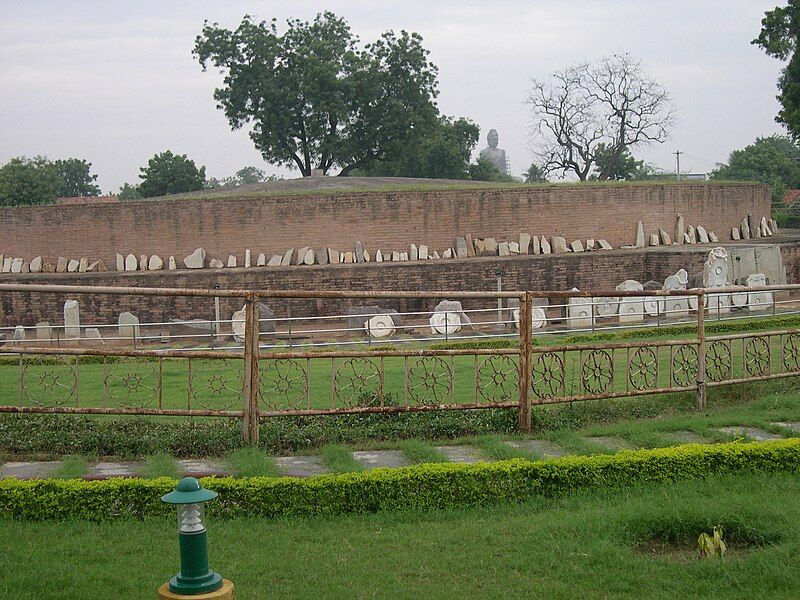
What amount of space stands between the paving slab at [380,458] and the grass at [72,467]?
1271 millimetres

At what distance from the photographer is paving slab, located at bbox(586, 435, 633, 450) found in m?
4.74

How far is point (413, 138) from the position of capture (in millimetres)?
25531

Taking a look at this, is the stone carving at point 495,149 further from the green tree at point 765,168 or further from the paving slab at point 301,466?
the paving slab at point 301,466

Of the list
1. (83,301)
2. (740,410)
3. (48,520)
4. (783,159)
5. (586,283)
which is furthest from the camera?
(783,159)

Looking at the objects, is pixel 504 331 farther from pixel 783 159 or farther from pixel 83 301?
pixel 783 159

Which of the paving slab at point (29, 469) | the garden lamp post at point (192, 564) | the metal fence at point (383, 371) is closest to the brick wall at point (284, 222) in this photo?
the metal fence at point (383, 371)

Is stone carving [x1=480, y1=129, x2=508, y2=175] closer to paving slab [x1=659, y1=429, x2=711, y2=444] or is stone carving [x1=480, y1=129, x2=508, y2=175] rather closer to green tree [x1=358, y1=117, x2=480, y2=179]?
green tree [x1=358, y1=117, x2=480, y2=179]

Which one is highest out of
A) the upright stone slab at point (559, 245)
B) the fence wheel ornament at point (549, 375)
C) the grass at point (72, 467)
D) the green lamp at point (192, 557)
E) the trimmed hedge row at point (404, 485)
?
the upright stone slab at point (559, 245)

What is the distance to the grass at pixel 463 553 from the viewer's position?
3.01 m

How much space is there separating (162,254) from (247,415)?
42.8 ft

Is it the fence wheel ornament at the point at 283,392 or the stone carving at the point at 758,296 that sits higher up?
the stone carving at the point at 758,296

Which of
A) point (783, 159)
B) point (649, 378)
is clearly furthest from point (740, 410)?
point (783, 159)

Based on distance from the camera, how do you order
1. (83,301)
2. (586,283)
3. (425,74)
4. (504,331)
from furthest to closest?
(425,74) < (586,283) < (83,301) < (504,331)

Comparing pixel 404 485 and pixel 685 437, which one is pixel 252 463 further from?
pixel 685 437
